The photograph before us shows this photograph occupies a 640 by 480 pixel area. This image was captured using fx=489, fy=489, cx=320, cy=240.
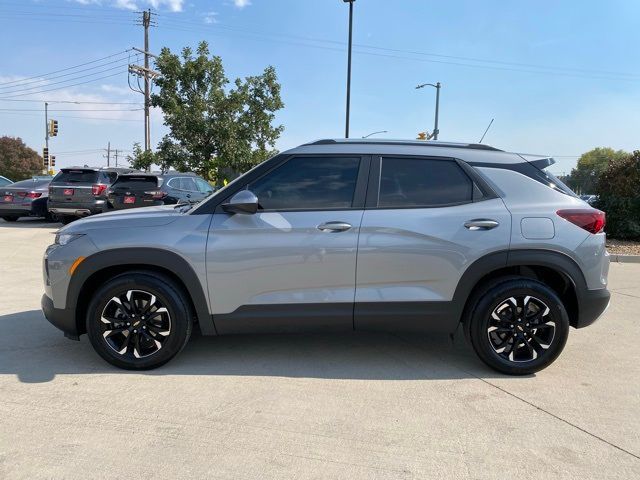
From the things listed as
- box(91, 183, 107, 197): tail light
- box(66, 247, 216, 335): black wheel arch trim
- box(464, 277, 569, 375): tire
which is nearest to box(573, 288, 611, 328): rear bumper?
box(464, 277, 569, 375): tire

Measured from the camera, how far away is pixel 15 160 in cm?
7669

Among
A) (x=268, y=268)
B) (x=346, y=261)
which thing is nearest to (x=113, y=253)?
(x=268, y=268)

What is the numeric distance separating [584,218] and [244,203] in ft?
8.57

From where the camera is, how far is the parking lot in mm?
2666

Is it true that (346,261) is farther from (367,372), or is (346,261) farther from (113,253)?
(113,253)

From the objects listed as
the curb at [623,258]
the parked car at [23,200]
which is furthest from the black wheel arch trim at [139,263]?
the parked car at [23,200]

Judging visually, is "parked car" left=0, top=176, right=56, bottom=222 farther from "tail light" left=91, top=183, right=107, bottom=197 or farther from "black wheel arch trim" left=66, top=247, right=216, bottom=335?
"black wheel arch trim" left=66, top=247, right=216, bottom=335

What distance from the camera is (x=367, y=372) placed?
3908 millimetres

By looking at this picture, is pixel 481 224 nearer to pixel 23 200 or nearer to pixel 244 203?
→ pixel 244 203

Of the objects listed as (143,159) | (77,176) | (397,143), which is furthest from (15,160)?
(397,143)

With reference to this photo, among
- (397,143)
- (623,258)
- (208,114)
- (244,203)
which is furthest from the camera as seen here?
(208,114)

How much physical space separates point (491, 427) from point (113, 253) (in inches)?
115

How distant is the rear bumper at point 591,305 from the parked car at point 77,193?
482 inches

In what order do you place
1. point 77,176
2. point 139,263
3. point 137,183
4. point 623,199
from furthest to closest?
point 77,176
point 623,199
point 137,183
point 139,263
